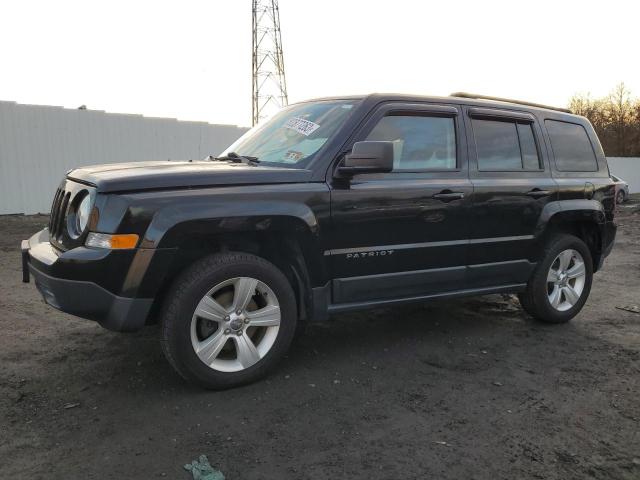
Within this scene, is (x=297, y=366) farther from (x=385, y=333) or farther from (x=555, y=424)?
(x=555, y=424)

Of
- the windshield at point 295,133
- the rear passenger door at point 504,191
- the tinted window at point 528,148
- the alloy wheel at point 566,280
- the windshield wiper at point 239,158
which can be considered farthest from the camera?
the alloy wheel at point 566,280

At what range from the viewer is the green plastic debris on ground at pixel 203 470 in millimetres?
2475

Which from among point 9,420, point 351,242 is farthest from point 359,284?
point 9,420

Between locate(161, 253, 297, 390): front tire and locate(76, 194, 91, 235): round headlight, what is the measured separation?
647 millimetres

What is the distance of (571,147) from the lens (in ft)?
17.2

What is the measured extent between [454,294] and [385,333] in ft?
2.46

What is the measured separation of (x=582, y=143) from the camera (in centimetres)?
536

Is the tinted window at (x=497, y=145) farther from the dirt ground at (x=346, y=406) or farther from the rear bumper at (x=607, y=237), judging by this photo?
Result: the dirt ground at (x=346, y=406)

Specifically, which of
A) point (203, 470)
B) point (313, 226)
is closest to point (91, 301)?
point (203, 470)

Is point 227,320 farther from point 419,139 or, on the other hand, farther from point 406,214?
point 419,139

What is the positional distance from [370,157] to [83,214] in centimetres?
183

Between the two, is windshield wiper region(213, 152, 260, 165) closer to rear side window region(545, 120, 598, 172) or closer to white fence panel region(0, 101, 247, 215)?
rear side window region(545, 120, 598, 172)

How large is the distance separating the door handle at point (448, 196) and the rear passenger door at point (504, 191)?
0.56 ft

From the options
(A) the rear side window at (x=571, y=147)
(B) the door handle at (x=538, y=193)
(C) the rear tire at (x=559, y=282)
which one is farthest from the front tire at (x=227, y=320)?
(A) the rear side window at (x=571, y=147)
